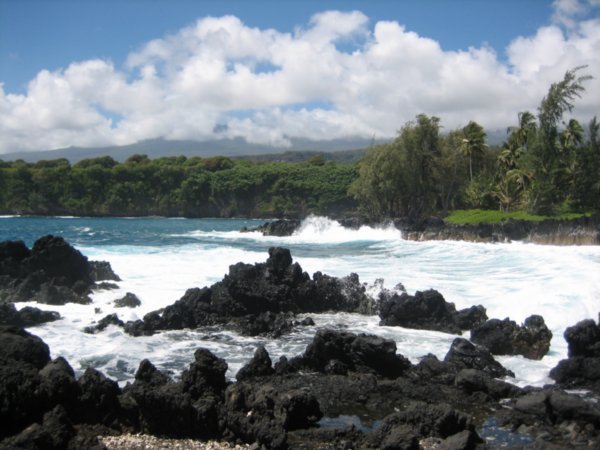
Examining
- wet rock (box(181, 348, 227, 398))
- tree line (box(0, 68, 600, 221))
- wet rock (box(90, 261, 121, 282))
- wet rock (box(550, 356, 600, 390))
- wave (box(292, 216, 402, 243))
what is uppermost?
tree line (box(0, 68, 600, 221))

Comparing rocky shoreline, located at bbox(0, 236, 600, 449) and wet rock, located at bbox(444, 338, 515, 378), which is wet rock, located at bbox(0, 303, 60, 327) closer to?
rocky shoreline, located at bbox(0, 236, 600, 449)

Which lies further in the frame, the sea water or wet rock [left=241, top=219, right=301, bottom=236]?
wet rock [left=241, top=219, right=301, bottom=236]

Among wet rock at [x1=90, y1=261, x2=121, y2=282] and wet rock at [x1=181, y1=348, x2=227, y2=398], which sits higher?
wet rock at [x1=90, y1=261, x2=121, y2=282]

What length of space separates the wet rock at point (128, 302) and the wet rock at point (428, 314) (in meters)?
7.91

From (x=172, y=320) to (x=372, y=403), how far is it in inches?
307

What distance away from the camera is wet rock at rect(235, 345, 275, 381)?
456 inches

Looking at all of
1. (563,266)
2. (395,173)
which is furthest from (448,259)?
(395,173)

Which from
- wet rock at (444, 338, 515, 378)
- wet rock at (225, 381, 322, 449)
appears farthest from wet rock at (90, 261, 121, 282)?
wet rock at (444, 338, 515, 378)

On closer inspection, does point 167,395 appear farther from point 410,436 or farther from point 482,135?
point 482,135

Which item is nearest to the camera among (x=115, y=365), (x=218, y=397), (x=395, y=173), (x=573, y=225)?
(x=218, y=397)

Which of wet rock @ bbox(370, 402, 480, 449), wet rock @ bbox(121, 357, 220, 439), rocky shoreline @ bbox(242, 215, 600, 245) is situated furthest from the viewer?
rocky shoreline @ bbox(242, 215, 600, 245)

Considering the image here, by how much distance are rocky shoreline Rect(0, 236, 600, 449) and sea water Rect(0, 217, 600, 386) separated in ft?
2.83

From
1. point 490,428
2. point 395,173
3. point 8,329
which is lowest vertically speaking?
point 490,428

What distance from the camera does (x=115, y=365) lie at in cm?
1284
